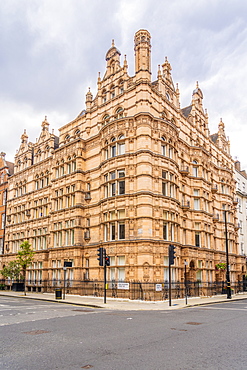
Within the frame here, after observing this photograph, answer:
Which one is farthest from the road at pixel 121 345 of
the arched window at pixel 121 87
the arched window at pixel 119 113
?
the arched window at pixel 121 87

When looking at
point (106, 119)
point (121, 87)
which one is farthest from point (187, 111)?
point (106, 119)

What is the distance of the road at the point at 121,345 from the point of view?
7.80 m

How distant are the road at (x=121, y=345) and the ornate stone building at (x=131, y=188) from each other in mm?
15588

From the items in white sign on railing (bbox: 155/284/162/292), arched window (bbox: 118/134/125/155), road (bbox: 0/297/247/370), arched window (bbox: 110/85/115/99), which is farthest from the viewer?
arched window (bbox: 110/85/115/99)

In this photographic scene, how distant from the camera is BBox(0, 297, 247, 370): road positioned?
25.6ft

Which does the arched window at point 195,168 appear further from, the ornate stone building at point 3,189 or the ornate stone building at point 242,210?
the ornate stone building at point 3,189

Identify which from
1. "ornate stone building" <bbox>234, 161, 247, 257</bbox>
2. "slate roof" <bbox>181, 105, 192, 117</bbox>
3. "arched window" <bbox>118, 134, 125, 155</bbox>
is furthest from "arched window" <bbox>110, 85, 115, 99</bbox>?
"ornate stone building" <bbox>234, 161, 247, 257</bbox>

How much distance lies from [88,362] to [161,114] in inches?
1173

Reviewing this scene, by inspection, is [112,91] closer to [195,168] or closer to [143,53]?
[143,53]

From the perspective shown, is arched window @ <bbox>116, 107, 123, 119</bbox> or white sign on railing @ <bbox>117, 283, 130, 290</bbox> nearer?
white sign on railing @ <bbox>117, 283, 130, 290</bbox>

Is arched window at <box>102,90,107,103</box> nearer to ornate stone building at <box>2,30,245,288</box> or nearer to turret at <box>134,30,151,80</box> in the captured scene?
ornate stone building at <box>2,30,245,288</box>

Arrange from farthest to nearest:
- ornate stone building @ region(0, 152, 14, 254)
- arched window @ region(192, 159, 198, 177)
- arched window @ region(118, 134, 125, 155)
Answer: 1. ornate stone building @ region(0, 152, 14, 254)
2. arched window @ region(192, 159, 198, 177)
3. arched window @ region(118, 134, 125, 155)

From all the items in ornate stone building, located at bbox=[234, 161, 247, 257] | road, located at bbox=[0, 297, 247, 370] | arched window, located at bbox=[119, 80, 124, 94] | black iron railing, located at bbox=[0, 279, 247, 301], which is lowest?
black iron railing, located at bbox=[0, 279, 247, 301]

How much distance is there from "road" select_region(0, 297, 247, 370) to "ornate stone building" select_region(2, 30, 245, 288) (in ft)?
51.1
